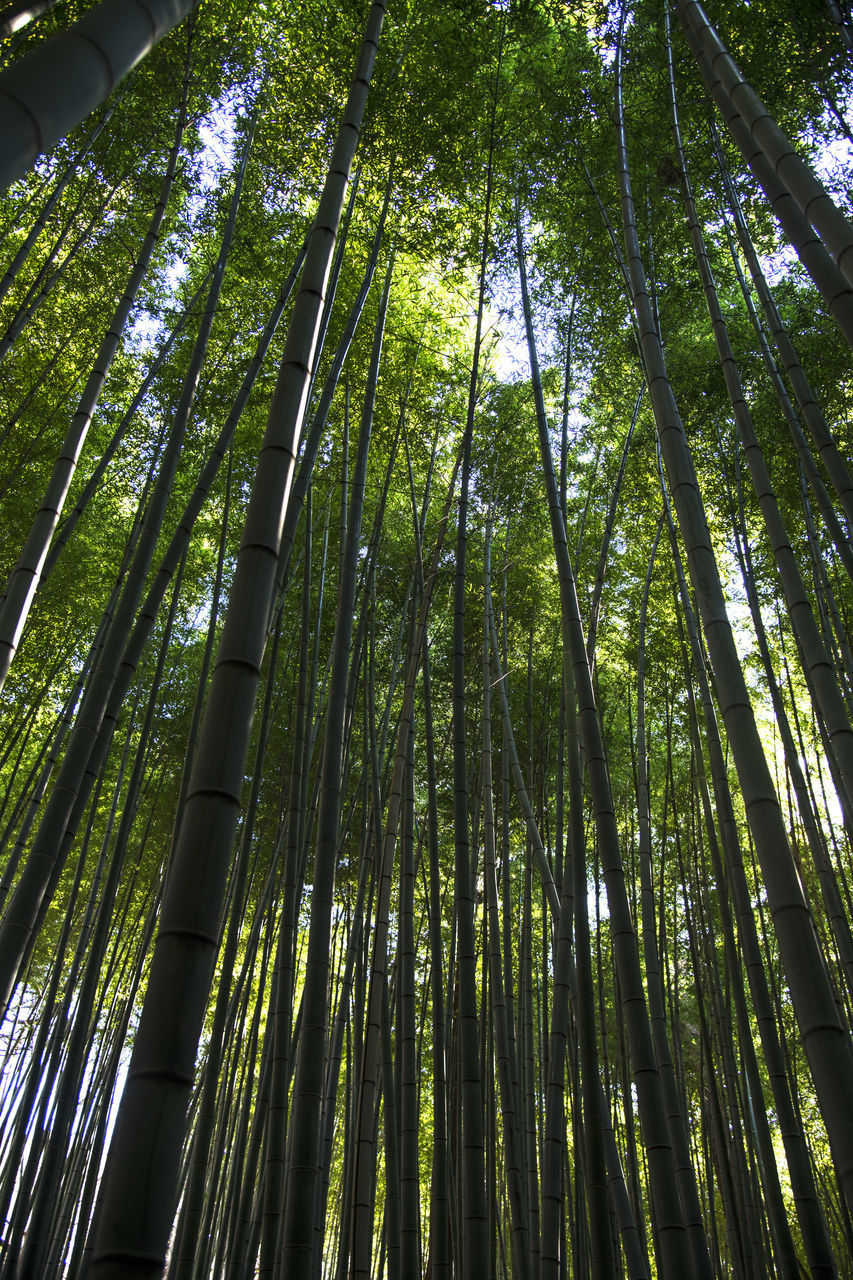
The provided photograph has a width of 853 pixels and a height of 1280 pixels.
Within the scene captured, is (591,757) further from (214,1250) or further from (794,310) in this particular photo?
(214,1250)

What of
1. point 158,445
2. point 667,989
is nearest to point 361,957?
point 667,989

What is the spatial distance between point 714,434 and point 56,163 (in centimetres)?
425

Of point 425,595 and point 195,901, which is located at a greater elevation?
point 425,595

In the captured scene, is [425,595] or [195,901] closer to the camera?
[195,901]

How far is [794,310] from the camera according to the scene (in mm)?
5402

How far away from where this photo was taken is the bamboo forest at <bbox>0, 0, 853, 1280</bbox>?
171cm

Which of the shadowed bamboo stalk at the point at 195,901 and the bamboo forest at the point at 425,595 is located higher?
the bamboo forest at the point at 425,595

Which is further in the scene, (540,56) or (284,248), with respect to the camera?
(284,248)

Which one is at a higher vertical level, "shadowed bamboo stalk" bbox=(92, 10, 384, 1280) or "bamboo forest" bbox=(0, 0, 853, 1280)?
"bamboo forest" bbox=(0, 0, 853, 1280)

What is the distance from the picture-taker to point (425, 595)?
2.93 metres

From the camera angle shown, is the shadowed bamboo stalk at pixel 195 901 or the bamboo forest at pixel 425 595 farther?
the bamboo forest at pixel 425 595

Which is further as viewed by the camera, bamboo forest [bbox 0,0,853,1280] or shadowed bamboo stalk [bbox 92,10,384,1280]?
bamboo forest [bbox 0,0,853,1280]

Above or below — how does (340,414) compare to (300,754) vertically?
above

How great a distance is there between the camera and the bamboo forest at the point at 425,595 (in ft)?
5.62
